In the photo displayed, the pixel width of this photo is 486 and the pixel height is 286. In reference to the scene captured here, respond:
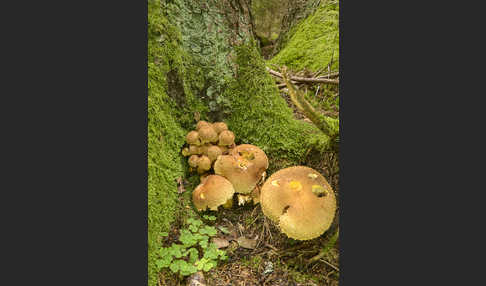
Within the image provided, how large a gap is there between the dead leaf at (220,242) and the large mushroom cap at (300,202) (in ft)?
1.86

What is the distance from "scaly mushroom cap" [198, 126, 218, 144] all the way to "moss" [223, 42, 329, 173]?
0.47 m

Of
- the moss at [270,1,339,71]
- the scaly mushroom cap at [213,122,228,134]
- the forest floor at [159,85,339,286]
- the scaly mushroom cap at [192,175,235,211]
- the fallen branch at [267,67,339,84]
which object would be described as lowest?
the forest floor at [159,85,339,286]

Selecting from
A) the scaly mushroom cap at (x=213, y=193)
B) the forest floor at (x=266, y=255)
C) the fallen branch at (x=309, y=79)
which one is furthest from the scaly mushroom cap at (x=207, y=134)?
the fallen branch at (x=309, y=79)

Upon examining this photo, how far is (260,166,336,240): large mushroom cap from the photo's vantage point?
2.68 m

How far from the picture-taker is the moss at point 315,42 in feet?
13.6

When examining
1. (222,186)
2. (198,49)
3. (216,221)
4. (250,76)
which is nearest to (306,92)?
(250,76)

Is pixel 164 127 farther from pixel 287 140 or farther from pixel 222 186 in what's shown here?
pixel 287 140

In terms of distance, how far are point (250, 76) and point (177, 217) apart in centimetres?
190

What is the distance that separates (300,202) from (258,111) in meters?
1.33

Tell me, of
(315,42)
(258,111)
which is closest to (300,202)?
(258,111)

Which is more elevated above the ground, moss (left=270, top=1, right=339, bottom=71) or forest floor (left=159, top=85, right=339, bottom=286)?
moss (left=270, top=1, right=339, bottom=71)

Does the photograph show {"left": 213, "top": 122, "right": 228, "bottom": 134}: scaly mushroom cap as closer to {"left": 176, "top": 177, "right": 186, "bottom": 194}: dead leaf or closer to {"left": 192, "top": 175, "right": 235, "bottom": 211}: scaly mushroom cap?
{"left": 192, "top": 175, "right": 235, "bottom": 211}: scaly mushroom cap

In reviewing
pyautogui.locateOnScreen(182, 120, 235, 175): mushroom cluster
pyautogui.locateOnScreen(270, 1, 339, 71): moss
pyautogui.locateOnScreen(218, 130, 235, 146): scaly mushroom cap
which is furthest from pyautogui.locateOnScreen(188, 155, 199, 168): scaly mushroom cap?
pyautogui.locateOnScreen(270, 1, 339, 71): moss

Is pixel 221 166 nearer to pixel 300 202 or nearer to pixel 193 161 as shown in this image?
pixel 193 161
